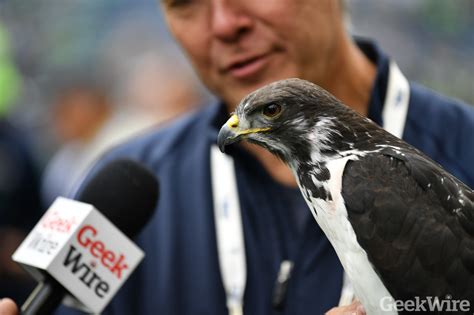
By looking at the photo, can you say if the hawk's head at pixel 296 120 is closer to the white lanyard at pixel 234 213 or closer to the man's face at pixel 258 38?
the man's face at pixel 258 38

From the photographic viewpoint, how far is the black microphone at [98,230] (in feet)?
7.01

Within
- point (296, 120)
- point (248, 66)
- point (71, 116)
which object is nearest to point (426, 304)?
point (296, 120)

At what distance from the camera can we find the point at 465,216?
193cm

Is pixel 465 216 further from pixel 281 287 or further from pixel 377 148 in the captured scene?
pixel 281 287

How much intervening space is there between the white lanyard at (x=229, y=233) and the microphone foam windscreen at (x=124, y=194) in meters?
0.35

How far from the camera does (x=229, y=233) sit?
9.33ft

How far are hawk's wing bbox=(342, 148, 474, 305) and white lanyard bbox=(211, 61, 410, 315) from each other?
2.82 ft

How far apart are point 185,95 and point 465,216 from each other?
15.1 ft

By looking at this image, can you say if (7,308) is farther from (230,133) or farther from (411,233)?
(411,233)

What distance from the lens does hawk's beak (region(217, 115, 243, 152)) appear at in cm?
208

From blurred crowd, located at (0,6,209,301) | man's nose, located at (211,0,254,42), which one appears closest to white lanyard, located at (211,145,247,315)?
man's nose, located at (211,0,254,42)

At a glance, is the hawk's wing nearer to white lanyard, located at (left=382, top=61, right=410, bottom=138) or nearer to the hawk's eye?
the hawk's eye

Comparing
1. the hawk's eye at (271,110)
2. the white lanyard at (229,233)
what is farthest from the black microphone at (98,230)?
the hawk's eye at (271,110)

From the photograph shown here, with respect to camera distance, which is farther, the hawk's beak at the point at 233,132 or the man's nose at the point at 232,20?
the man's nose at the point at 232,20
